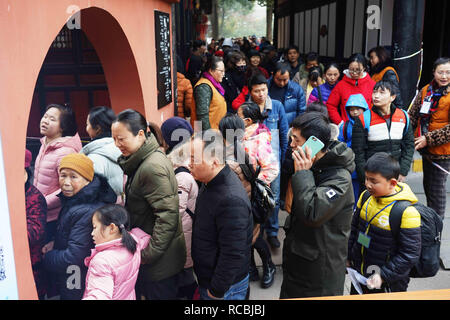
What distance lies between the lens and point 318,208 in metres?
2.18

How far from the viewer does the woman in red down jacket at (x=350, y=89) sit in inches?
199

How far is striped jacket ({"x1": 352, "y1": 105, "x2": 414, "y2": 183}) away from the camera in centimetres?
397

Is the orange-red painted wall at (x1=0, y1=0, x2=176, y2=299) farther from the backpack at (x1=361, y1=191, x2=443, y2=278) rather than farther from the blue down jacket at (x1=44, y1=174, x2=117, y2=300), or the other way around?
the backpack at (x1=361, y1=191, x2=443, y2=278)

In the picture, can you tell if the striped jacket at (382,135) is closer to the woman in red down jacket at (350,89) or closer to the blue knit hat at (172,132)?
the woman in red down jacket at (350,89)

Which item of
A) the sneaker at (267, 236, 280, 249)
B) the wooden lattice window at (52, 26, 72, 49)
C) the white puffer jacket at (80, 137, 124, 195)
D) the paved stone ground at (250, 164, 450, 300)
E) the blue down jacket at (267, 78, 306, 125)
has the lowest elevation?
the paved stone ground at (250, 164, 450, 300)

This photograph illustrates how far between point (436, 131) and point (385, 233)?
2113mm

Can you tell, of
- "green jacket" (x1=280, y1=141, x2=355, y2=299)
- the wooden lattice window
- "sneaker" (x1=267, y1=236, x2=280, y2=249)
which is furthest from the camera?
the wooden lattice window

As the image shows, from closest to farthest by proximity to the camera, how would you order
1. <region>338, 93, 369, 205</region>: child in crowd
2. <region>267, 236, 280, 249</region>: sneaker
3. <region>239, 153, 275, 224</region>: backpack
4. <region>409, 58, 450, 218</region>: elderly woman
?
1. <region>239, 153, 275, 224</region>: backpack
2. <region>338, 93, 369, 205</region>: child in crowd
3. <region>409, 58, 450, 218</region>: elderly woman
4. <region>267, 236, 280, 249</region>: sneaker

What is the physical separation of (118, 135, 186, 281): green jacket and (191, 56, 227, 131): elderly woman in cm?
235

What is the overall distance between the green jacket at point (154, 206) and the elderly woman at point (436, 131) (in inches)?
113

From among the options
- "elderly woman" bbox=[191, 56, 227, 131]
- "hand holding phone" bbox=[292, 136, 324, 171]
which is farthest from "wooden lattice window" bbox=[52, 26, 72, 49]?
"hand holding phone" bbox=[292, 136, 324, 171]

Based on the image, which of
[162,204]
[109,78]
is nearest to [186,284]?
[162,204]

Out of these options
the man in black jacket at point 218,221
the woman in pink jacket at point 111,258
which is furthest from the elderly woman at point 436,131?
the woman in pink jacket at point 111,258

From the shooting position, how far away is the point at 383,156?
268 cm
